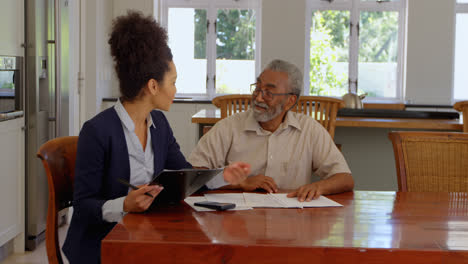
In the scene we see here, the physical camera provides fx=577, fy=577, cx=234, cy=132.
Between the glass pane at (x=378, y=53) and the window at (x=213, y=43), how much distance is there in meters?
1.30

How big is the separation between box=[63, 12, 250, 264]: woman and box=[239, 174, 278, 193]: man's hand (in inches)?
6.6

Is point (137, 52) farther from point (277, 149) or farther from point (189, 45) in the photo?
point (189, 45)

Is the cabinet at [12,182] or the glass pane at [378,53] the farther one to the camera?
the glass pane at [378,53]

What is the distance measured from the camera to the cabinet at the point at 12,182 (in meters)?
3.24

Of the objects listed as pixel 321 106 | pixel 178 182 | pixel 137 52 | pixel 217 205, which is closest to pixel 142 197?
pixel 178 182

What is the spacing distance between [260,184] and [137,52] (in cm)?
58

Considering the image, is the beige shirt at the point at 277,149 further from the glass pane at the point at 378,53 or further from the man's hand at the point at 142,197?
the glass pane at the point at 378,53

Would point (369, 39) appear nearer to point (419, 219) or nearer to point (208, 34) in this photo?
point (208, 34)

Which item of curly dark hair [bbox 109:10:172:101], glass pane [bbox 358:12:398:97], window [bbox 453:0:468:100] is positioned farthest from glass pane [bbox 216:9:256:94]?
curly dark hair [bbox 109:10:172:101]

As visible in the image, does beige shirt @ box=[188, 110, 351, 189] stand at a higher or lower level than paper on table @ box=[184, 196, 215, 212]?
higher

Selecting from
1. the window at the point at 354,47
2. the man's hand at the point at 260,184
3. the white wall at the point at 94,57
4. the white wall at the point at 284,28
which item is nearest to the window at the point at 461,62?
the window at the point at 354,47

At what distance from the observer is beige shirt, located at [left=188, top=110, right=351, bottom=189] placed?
2271 mm

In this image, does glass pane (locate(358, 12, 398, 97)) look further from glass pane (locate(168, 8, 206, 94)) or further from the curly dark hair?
the curly dark hair

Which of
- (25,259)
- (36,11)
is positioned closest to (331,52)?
(36,11)
